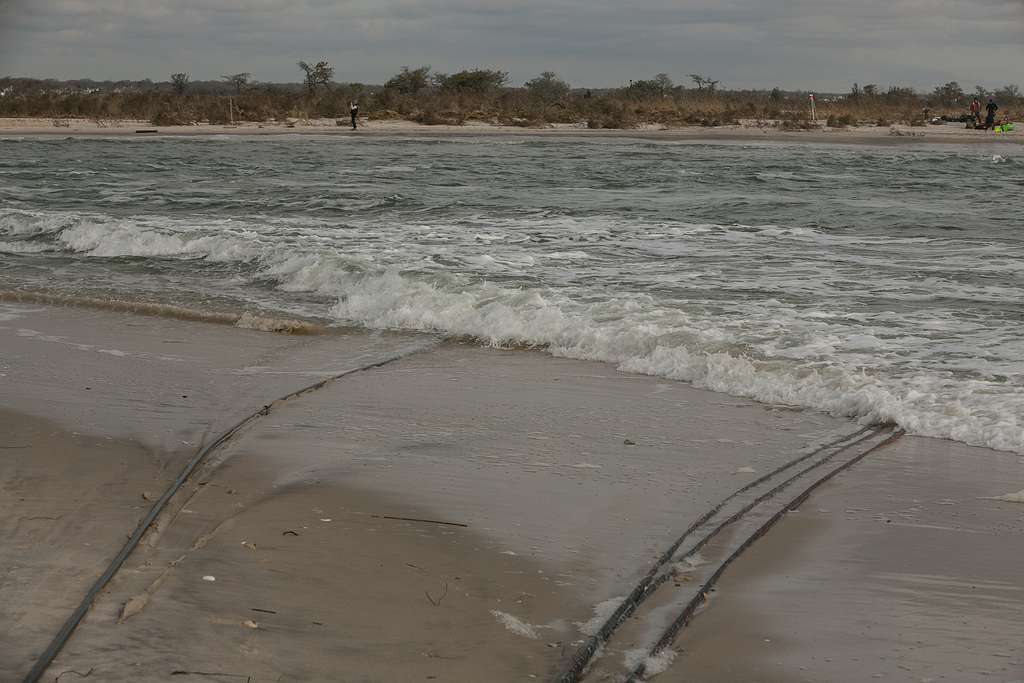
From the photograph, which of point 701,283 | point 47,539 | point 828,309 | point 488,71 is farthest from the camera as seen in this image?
point 488,71

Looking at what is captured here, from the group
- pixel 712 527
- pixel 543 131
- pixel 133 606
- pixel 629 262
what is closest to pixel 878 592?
pixel 712 527

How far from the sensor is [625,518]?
18.0 ft

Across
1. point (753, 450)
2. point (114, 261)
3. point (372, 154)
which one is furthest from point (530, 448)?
point (372, 154)

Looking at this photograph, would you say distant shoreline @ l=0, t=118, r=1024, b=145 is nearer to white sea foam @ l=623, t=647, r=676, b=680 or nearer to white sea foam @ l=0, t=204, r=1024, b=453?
white sea foam @ l=0, t=204, r=1024, b=453

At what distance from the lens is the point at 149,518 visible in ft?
17.2

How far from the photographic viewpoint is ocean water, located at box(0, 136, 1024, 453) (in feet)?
28.7

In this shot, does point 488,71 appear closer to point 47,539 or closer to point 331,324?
point 331,324

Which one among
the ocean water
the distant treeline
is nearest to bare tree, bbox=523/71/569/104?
the distant treeline

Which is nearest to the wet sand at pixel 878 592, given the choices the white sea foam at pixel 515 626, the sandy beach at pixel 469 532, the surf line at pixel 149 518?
the sandy beach at pixel 469 532

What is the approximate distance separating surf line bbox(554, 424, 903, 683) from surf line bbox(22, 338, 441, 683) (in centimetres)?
166

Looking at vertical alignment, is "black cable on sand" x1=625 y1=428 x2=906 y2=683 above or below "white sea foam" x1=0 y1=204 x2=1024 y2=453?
below

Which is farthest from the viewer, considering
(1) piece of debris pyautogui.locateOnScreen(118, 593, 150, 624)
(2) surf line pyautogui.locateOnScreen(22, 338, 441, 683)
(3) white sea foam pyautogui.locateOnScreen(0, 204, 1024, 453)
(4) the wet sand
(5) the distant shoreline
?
(5) the distant shoreline

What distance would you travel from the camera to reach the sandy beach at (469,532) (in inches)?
160

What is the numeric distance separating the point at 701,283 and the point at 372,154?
1082 inches
